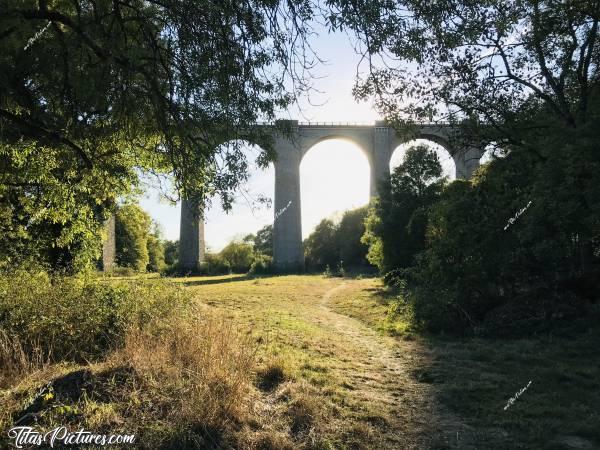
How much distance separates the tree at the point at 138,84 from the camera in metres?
5.08

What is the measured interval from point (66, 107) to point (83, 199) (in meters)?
3.86

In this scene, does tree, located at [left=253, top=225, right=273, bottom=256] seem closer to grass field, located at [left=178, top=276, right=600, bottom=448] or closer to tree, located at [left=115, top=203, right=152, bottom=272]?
tree, located at [left=115, top=203, right=152, bottom=272]

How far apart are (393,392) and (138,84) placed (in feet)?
18.9

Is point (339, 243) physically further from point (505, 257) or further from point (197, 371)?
point (197, 371)

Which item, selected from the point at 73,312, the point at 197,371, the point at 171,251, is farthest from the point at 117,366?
the point at 171,251

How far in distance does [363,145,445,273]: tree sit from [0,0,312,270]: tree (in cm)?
1643

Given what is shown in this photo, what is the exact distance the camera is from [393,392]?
629cm

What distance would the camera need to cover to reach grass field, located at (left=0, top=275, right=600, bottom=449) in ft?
14.5

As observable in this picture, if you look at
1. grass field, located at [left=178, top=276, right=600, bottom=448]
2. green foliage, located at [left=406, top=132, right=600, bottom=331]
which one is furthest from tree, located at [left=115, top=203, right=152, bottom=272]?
grass field, located at [left=178, top=276, right=600, bottom=448]

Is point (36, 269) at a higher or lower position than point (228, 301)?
higher

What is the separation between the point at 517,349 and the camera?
848 centimetres

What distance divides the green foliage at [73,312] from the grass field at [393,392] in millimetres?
894

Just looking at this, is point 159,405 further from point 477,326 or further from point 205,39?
point 477,326

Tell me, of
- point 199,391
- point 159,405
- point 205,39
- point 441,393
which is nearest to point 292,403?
point 199,391
